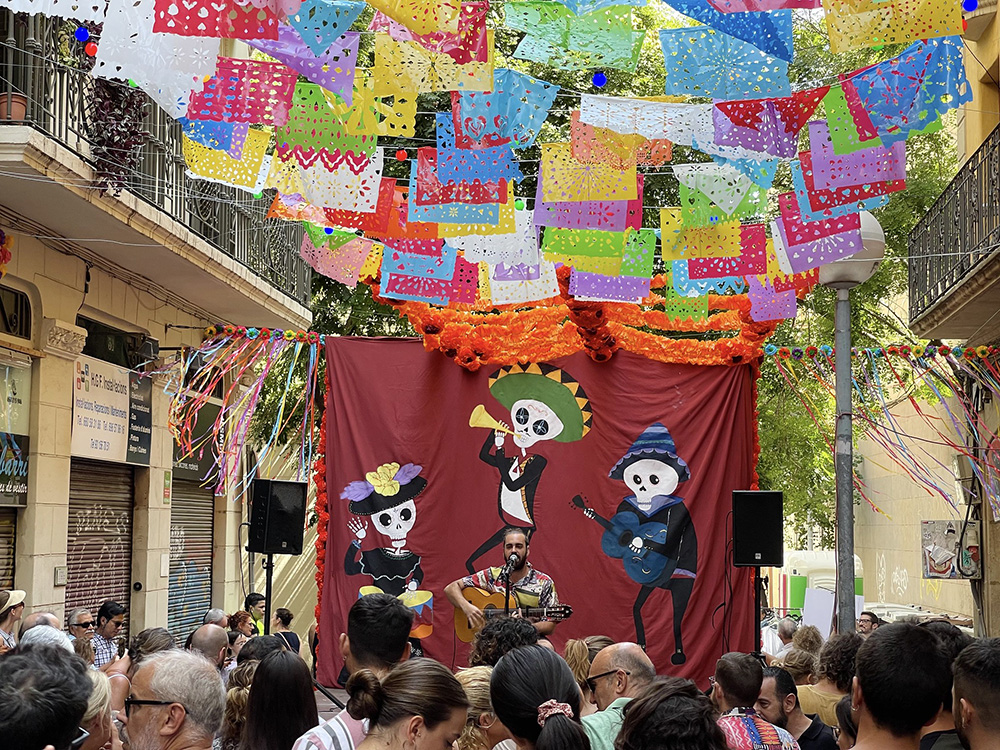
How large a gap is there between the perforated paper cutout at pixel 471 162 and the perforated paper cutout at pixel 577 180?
8.5 inches

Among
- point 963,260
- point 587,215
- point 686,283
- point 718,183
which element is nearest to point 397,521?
point 686,283

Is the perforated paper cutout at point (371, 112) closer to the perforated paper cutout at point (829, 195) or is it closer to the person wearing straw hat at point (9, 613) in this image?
the perforated paper cutout at point (829, 195)

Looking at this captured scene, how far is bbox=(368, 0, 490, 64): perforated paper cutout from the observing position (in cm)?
593

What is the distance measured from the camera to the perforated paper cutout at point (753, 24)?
Result: 5750mm

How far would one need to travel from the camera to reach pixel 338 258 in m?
9.82

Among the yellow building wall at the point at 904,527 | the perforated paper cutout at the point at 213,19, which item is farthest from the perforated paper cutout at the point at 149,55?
the yellow building wall at the point at 904,527

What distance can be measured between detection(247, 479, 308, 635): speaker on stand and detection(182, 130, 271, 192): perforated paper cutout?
3.79 metres

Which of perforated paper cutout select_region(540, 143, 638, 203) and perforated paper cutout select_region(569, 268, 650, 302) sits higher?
perforated paper cutout select_region(540, 143, 638, 203)

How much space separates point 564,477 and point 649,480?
2.71 ft

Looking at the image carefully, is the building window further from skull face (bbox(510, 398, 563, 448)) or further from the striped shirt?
the striped shirt

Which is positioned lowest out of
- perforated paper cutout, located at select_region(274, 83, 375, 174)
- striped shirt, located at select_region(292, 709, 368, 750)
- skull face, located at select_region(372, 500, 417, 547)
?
striped shirt, located at select_region(292, 709, 368, 750)

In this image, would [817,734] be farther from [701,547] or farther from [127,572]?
[127,572]

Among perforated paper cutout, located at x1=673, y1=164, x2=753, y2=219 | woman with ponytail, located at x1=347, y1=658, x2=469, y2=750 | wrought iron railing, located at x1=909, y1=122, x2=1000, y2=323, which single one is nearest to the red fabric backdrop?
wrought iron railing, located at x1=909, y1=122, x2=1000, y2=323

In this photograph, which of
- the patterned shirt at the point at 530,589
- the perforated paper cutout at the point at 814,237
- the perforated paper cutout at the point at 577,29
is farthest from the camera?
the patterned shirt at the point at 530,589
